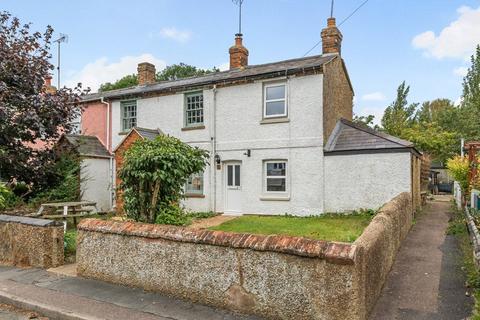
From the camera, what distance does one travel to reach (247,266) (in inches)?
199

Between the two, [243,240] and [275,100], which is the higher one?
[275,100]

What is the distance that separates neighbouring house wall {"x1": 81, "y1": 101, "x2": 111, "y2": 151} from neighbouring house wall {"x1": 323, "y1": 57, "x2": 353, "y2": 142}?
11.6 metres

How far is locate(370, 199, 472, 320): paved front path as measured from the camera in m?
5.04

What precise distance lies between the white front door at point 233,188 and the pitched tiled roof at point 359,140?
409cm

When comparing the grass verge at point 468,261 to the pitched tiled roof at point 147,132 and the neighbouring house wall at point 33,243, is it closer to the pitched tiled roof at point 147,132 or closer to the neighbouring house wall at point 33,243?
the neighbouring house wall at point 33,243

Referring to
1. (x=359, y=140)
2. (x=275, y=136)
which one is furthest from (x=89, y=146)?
(x=359, y=140)

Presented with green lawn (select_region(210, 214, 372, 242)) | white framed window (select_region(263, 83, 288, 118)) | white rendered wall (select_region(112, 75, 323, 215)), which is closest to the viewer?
green lawn (select_region(210, 214, 372, 242))

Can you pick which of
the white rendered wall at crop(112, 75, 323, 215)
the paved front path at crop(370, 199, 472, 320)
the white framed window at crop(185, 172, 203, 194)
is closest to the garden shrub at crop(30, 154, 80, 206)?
the white rendered wall at crop(112, 75, 323, 215)

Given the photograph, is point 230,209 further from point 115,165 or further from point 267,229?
point 115,165

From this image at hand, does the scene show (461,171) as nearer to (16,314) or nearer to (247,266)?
(247,266)

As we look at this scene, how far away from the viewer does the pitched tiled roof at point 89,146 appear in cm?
1773

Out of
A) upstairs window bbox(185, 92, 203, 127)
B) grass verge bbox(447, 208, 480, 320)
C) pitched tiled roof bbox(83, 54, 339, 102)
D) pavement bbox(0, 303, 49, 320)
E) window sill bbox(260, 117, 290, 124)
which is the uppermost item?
pitched tiled roof bbox(83, 54, 339, 102)

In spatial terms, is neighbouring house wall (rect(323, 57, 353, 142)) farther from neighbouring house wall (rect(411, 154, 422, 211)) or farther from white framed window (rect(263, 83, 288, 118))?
neighbouring house wall (rect(411, 154, 422, 211))

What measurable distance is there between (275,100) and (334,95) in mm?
2678
